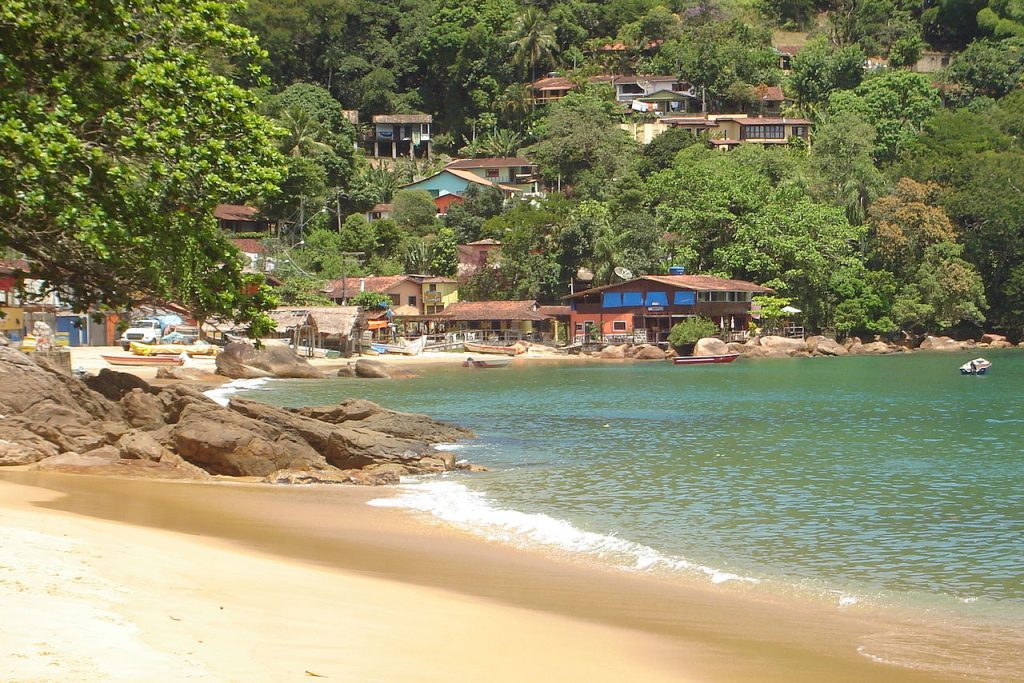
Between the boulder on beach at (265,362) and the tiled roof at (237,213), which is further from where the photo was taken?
the tiled roof at (237,213)

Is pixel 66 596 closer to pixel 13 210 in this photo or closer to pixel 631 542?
pixel 631 542

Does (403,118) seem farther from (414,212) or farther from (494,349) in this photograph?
(494,349)

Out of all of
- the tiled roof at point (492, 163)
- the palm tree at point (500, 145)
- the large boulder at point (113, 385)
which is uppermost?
the palm tree at point (500, 145)

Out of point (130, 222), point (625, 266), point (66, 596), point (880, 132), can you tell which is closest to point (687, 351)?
point (625, 266)

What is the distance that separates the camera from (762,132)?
105312 millimetres

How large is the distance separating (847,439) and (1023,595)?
1748cm

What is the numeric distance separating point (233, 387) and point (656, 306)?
38250mm

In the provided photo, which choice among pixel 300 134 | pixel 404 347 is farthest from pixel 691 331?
pixel 300 134

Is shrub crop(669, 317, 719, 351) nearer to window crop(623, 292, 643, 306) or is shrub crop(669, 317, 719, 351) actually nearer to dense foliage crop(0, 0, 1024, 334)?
window crop(623, 292, 643, 306)

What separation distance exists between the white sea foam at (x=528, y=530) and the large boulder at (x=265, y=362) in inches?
1362

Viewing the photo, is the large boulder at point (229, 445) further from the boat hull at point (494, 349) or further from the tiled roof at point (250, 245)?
the tiled roof at point (250, 245)

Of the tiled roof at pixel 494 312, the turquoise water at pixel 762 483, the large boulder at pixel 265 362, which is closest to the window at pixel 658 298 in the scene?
the tiled roof at pixel 494 312

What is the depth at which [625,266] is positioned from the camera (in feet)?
270

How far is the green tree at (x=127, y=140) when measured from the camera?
19.9 m
